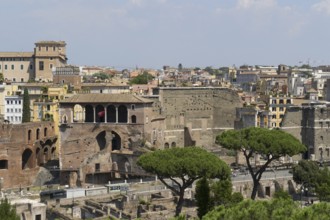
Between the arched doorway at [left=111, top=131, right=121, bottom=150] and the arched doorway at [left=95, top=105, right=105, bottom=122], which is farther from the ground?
the arched doorway at [left=95, top=105, right=105, bottom=122]

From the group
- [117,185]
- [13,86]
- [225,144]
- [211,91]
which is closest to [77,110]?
[13,86]

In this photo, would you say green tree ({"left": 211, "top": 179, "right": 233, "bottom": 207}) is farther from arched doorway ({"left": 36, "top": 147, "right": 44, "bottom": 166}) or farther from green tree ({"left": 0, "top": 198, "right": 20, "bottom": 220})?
arched doorway ({"left": 36, "top": 147, "right": 44, "bottom": 166})

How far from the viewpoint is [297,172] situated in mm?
48469

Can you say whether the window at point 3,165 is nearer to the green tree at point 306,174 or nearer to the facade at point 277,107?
the green tree at point 306,174

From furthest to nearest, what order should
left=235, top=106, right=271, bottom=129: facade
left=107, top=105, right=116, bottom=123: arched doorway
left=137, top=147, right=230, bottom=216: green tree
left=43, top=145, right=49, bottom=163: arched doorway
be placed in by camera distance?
left=235, top=106, right=271, bottom=129: facade
left=43, top=145, right=49, bottom=163: arched doorway
left=107, top=105, right=116, bottom=123: arched doorway
left=137, top=147, right=230, bottom=216: green tree

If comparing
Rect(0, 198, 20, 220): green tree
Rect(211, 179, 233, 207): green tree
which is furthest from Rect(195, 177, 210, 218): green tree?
Rect(0, 198, 20, 220): green tree

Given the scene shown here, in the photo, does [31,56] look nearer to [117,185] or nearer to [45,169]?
[45,169]

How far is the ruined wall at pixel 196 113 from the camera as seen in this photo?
211 ft

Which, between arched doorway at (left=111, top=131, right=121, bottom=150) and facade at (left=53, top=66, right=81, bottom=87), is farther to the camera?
facade at (left=53, top=66, right=81, bottom=87)

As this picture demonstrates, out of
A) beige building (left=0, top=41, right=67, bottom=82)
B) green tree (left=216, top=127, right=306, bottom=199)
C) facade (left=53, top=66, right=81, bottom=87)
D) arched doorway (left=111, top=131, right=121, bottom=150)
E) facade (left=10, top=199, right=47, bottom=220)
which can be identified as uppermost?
beige building (left=0, top=41, right=67, bottom=82)

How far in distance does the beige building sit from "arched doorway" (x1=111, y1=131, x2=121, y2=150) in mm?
31726

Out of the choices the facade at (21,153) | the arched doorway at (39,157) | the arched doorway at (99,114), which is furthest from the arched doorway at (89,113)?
the arched doorway at (39,157)

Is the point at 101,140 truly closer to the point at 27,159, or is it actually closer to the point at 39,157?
the point at 39,157

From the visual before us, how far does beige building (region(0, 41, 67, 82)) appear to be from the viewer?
287 feet
